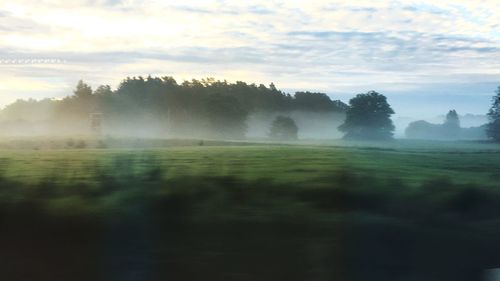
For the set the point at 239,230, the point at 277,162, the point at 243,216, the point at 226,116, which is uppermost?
the point at 226,116

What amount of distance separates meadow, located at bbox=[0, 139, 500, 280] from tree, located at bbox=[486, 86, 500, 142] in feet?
2.96

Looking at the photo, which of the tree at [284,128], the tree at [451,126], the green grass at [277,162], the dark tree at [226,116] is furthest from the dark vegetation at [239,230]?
the tree at [451,126]

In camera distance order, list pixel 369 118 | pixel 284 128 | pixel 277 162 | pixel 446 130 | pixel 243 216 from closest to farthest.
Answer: pixel 243 216, pixel 277 162, pixel 284 128, pixel 369 118, pixel 446 130

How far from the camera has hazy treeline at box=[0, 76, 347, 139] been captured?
33.4 feet

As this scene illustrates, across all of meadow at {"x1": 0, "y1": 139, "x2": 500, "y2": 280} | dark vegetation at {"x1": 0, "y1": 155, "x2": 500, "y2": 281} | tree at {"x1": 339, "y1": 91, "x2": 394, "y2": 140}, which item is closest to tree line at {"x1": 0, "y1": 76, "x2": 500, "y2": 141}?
tree at {"x1": 339, "y1": 91, "x2": 394, "y2": 140}

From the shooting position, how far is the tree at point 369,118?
10.0m

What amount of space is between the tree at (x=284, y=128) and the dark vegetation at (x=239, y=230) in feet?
5.54

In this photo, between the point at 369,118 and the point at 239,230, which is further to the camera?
the point at 369,118

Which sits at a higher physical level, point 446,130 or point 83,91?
point 83,91

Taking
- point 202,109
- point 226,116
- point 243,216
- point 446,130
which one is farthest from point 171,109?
point 446,130

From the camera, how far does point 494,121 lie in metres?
10.3

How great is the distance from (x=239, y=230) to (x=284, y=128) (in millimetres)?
3004

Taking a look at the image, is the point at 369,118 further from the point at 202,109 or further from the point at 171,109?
the point at 171,109

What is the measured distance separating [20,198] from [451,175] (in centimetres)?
494
